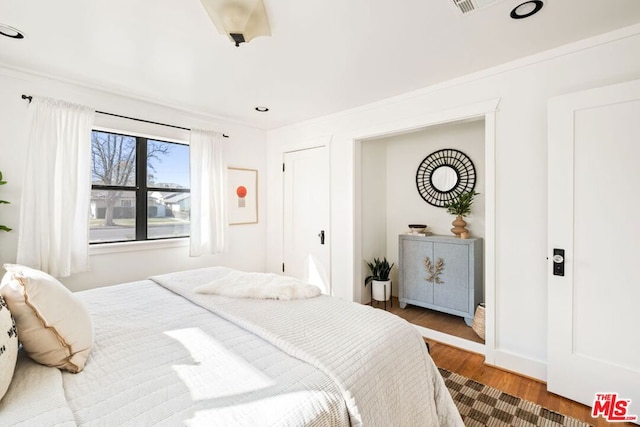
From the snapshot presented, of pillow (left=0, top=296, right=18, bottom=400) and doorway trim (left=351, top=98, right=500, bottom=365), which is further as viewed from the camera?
doorway trim (left=351, top=98, right=500, bottom=365)

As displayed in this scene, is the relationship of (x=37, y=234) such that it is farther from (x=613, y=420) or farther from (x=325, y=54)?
(x=613, y=420)

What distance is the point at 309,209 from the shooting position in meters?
3.77

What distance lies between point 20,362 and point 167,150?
8.56 ft

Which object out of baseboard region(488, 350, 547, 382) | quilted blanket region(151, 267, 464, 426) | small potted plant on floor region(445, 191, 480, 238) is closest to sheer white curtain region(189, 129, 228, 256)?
quilted blanket region(151, 267, 464, 426)

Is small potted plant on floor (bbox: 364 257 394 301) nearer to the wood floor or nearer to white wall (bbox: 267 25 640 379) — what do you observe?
the wood floor

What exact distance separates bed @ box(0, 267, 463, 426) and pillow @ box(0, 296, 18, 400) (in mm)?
55

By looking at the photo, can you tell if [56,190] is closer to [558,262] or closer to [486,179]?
[486,179]

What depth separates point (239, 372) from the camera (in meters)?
1.05

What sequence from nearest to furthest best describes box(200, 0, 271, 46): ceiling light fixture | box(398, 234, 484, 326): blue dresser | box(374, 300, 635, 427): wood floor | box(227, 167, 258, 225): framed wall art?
box(200, 0, 271, 46): ceiling light fixture, box(374, 300, 635, 427): wood floor, box(398, 234, 484, 326): blue dresser, box(227, 167, 258, 225): framed wall art

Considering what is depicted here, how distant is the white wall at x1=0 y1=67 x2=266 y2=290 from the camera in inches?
93.2

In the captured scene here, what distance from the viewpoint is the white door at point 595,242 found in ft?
5.90

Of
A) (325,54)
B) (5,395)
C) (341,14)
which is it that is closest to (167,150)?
(325,54)

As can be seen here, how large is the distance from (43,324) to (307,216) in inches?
113

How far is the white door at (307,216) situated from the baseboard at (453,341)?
1.18 metres
